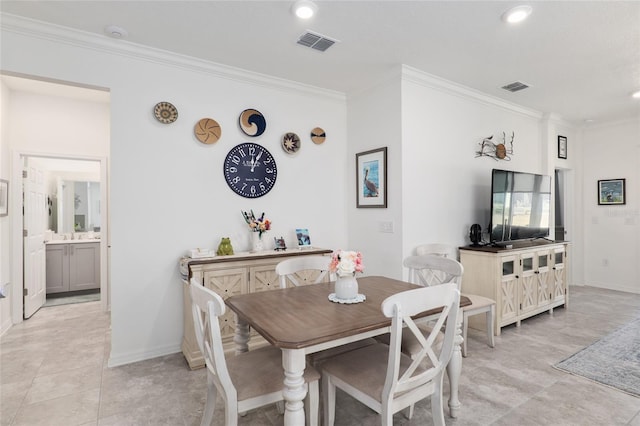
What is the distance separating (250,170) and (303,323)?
224cm

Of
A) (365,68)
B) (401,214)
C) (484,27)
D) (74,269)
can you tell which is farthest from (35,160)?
(484,27)

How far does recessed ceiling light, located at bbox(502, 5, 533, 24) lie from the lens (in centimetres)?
240

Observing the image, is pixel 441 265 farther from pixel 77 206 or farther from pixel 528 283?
pixel 77 206

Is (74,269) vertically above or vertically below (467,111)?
below

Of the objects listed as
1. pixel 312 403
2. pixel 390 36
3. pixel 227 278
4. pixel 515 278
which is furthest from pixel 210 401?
pixel 515 278

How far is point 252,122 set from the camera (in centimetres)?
355

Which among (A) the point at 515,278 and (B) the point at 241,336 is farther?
(A) the point at 515,278

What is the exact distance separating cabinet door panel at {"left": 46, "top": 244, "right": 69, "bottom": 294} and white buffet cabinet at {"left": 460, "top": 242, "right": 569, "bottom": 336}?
5.76m

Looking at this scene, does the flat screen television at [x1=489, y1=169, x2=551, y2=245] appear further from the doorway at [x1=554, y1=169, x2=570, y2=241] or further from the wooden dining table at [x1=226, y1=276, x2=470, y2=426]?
the wooden dining table at [x1=226, y1=276, x2=470, y2=426]

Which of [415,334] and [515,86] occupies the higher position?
[515,86]

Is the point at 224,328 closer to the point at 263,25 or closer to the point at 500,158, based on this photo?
the point at 263,25

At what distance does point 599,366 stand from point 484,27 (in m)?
2.90

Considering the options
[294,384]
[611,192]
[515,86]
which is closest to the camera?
[294,384]

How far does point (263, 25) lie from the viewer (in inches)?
104
